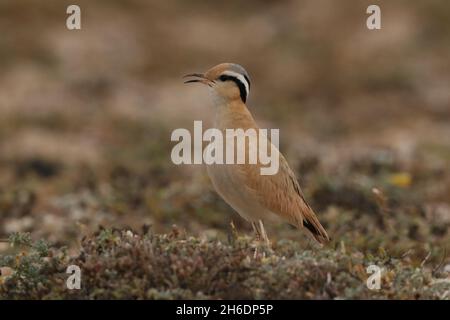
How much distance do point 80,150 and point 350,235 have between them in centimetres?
575

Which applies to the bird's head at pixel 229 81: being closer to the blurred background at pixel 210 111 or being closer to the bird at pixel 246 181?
the bird at pixel 246 181

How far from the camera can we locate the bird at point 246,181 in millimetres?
6297

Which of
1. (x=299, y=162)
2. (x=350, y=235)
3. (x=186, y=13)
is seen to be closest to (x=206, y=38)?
(x=186, y=13)

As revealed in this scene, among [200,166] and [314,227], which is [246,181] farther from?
[200,166]

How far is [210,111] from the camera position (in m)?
15.6

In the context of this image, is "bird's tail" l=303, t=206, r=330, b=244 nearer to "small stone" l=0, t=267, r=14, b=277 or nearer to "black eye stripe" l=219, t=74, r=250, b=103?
"black eye stripe" l=219, t=74, r=250, b=103

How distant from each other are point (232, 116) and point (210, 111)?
29.7 ft

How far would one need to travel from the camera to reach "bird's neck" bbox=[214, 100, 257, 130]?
6.55m

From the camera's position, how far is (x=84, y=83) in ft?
54.5

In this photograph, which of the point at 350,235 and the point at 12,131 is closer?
the point at 350,235

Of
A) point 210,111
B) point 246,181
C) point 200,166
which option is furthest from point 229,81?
point 210,111

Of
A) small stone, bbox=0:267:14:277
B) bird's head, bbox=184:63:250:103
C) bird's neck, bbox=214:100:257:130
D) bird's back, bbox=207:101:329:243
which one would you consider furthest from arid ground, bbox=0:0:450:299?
bird's head, bbox=184:63:250:103
